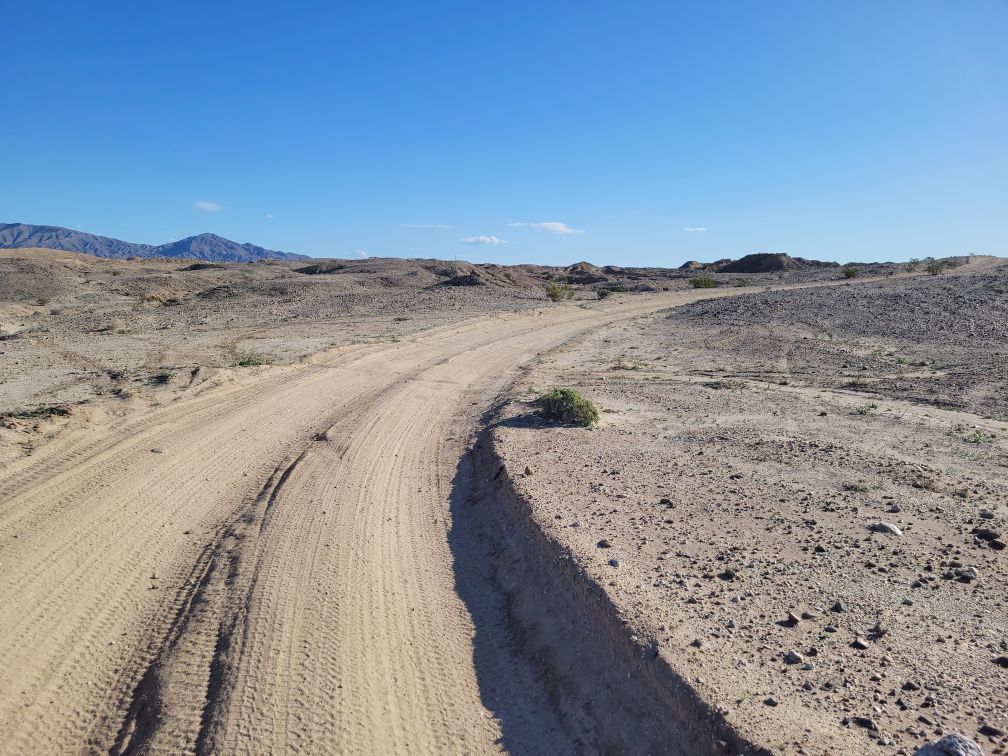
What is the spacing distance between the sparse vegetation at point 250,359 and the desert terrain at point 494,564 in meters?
0.56

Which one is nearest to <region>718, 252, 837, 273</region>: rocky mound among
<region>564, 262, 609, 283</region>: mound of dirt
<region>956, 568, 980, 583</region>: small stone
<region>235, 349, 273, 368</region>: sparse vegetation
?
<region>564, 262, 609, 283</region>: mound of dirt

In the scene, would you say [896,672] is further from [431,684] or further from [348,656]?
[348,656]

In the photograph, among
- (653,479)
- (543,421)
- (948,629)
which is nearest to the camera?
(948,629)

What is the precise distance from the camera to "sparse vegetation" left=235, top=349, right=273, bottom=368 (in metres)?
16.7

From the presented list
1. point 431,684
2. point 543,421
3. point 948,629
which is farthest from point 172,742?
point 543,421

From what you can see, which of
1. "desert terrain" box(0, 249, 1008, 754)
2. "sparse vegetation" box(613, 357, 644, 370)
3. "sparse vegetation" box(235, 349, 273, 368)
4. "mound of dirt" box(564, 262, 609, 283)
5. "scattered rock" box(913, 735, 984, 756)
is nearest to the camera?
"scattered rock" box(913, 735, 984, 756)

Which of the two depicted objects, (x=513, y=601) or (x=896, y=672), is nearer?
(x=896, y=672)

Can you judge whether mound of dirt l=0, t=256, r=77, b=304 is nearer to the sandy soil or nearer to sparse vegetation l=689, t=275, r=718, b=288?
the sandy soil

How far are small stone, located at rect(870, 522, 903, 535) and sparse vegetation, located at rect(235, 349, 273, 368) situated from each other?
1399 centimetres

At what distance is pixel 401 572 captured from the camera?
708 centimetres

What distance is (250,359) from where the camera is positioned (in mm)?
17219

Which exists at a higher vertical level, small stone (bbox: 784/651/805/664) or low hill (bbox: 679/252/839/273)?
low hill (bbox: 679/252/839/273)

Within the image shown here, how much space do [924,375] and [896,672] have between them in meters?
14.2

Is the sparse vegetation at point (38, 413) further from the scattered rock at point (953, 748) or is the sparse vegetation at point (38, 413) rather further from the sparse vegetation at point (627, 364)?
the sparse vegetation at point (627, 364)
